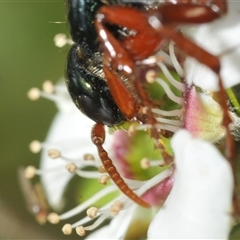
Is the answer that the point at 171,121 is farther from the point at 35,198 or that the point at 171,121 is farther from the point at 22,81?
the point at 22,81

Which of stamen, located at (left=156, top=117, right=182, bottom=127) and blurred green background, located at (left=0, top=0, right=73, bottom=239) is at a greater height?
→ stamen, located at (left=156, top=117, right=182, bottom=127)

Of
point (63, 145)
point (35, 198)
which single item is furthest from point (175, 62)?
point (35, 198)

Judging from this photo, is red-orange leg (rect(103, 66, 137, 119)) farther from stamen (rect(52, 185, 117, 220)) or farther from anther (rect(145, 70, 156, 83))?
stamen (rect(52, 185, 117, 220))

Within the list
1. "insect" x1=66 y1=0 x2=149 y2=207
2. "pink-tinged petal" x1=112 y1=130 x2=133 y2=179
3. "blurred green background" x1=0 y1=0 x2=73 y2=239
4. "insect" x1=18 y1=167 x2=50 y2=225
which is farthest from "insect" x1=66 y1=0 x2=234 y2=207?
"blurred green background" x1=0 y1=0 x2=73 y2=239

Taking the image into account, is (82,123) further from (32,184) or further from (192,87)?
(192,87)

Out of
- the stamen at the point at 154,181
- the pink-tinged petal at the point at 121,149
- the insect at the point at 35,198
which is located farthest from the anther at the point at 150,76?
the insect at the point at 35,198

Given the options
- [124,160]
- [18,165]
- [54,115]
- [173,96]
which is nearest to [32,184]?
[18,165]
